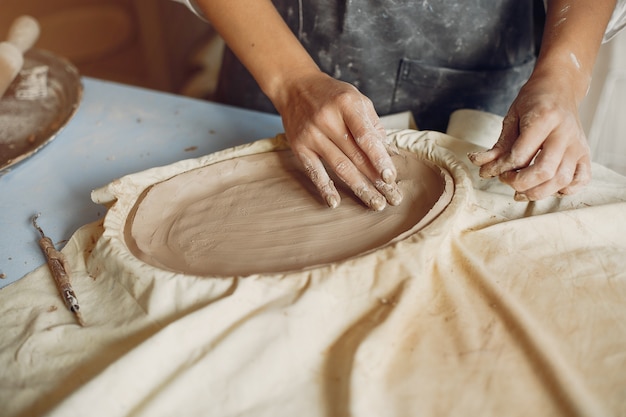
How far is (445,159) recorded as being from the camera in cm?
129

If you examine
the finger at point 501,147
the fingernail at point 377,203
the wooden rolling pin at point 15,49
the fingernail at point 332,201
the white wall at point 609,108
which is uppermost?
the wooden rolling pin at point 15,49

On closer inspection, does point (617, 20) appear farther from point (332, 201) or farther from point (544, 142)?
point (332, 201)

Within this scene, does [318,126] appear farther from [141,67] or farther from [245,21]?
[141,67]

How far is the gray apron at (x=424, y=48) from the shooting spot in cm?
162

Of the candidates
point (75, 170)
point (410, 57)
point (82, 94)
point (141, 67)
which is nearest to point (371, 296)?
point (410, 57)

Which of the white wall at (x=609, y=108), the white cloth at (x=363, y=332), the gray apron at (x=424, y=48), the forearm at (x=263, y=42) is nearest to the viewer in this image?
the white cloth at (x=363, y=332)

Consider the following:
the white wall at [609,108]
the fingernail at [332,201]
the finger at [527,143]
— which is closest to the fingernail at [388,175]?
the fingernail at [332,201]

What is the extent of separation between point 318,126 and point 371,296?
0.43m

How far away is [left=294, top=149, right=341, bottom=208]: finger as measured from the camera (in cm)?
122

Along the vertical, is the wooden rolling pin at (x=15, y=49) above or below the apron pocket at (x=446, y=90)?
above

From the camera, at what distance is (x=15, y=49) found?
188 centimetres

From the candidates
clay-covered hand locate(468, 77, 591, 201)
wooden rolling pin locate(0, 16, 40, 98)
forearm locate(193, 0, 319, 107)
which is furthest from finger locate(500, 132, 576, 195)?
wooden rolling pin locate(0, 16, 40, 98)

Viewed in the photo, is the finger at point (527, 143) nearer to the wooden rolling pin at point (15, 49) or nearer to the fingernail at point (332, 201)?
the fingernail at point (332, 201)

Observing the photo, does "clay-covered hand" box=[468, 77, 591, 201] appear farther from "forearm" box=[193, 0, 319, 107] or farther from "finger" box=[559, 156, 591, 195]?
"forearm" box=[193, 0, 319, 107]
